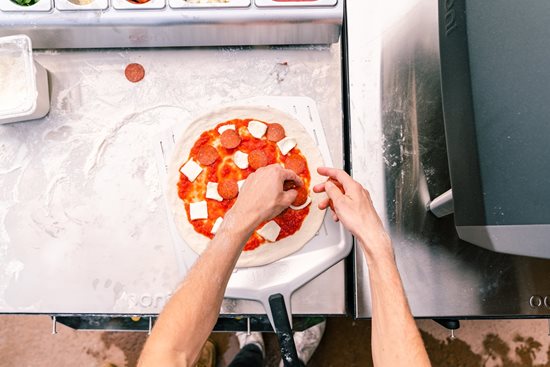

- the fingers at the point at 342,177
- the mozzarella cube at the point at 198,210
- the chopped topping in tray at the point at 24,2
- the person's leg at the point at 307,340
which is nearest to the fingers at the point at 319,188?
the fingers at the point at 342,177

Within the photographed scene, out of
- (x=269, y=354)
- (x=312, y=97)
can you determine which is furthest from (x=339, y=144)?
(x=269, y=354)

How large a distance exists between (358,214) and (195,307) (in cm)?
45

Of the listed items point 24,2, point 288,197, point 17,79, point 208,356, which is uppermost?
point 24,2

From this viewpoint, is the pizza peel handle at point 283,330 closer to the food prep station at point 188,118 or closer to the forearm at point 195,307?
the food prep station at point 188,118

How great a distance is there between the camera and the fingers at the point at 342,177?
3.72 feet

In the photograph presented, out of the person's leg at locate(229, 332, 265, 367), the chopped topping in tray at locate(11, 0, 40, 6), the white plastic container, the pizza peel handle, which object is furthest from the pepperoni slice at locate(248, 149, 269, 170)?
the person's leg at locate(229, 332, 265, 367)

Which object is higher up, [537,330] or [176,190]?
[176,190]

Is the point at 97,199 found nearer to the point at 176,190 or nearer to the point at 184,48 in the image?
the point at 176,190

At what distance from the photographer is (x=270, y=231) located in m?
1.33

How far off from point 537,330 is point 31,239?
6.73ft

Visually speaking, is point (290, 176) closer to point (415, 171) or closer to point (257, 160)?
point (257, 160)

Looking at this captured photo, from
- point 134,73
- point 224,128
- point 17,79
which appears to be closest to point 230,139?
point 224,128

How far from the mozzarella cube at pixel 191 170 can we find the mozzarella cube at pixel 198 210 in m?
0.08

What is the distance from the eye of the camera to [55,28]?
1.28 meters
